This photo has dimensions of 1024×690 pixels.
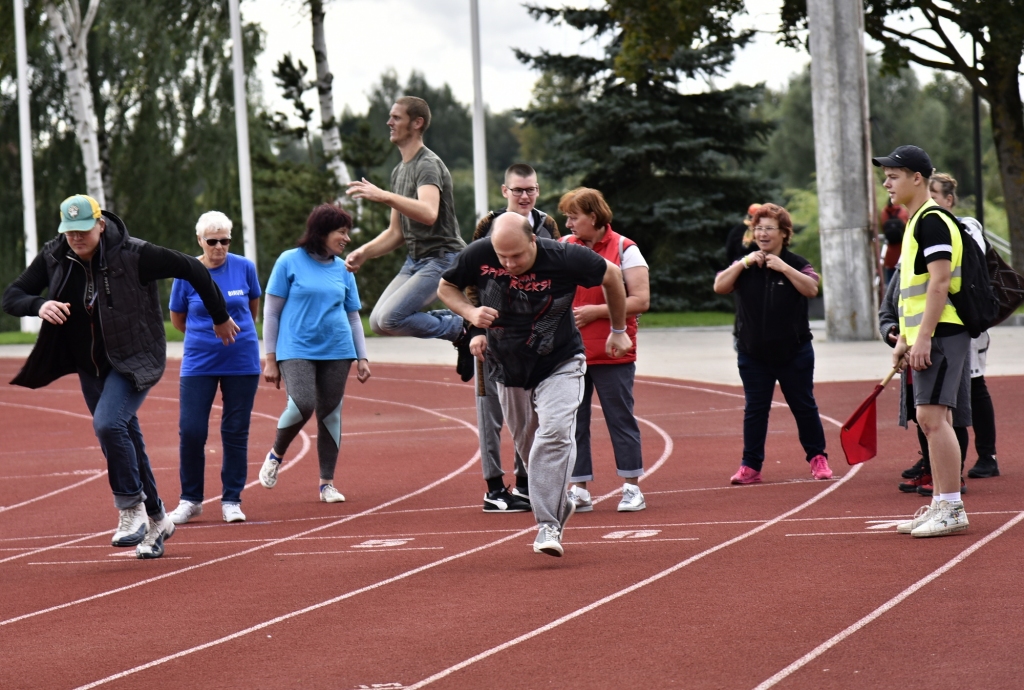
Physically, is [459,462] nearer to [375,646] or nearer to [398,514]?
[398,514]

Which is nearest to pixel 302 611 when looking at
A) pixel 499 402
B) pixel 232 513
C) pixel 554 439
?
pixel 554 439

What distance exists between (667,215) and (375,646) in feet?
100.0

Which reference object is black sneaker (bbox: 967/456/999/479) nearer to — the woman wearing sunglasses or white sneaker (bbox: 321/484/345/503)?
white sneaker (bbox: 321/484/345/503)

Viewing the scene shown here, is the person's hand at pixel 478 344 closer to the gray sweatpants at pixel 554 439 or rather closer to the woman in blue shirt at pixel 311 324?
the gray sweatpants at pixel 554 439

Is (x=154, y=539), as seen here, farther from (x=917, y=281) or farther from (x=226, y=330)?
(x=917, y=281)

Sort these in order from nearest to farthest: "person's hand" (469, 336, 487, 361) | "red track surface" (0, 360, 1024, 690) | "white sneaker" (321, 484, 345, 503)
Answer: "red track surface" (0, 360, 1024, 690) < "person's hand" (469, 336, 487, 361) < "white sneaker" (321, 484, 345, 503)

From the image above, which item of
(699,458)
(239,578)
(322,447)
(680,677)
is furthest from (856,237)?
(680,677)

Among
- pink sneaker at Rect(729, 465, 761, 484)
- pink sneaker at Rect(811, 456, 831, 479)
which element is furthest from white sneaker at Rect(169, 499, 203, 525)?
pink sneaker at Rect(811, 456, 831, 479)

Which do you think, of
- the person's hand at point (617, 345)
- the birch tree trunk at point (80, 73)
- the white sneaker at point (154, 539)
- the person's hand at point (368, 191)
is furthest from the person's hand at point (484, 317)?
the birch tree trunk at point (80, 73)

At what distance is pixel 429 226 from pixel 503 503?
1775 mm

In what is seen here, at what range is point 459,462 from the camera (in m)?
11.4

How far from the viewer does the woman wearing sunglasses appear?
29.0ft

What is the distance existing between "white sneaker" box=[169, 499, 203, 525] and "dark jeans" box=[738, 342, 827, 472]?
3636 mm

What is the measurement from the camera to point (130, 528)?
24.1 ft
